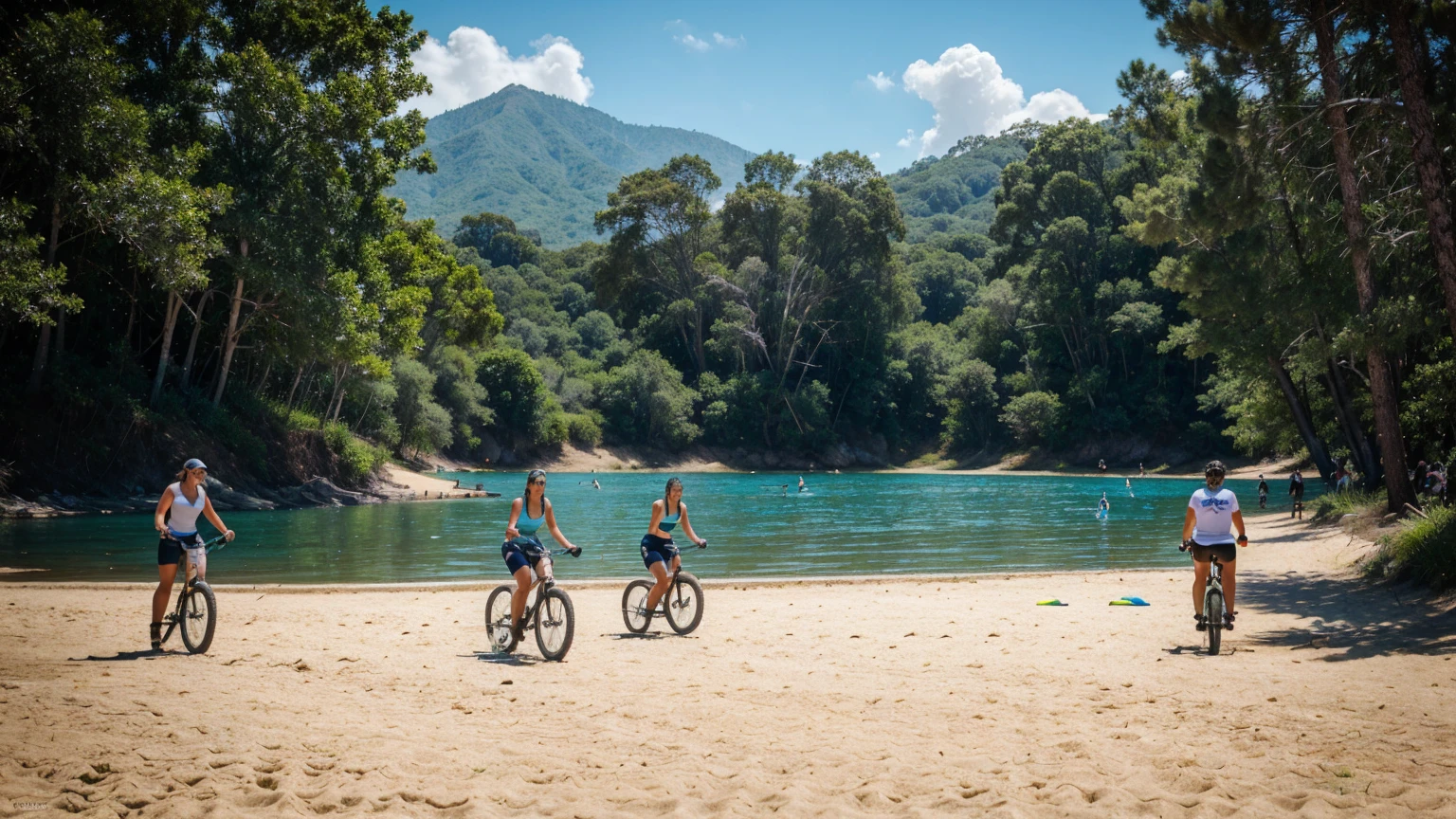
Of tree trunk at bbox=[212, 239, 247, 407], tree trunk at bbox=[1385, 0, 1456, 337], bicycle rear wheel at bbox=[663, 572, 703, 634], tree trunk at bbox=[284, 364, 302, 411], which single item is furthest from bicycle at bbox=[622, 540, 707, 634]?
tree trunk at bbox=[284, 364, 302, 411]

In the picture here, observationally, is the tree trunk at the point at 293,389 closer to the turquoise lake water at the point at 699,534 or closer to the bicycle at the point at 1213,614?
the turquoise lake water at the point at 699,534

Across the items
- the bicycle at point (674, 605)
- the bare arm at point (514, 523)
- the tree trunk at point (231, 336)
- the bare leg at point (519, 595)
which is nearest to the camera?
the bare arm at point (514, 523)

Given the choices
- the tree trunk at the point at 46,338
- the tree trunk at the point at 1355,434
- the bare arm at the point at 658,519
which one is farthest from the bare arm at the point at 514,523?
the tree trunk at the point at 46,338

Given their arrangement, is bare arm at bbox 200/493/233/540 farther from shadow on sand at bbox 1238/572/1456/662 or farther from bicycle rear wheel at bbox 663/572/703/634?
shadow on sand at bbox 1238/572/1456/662

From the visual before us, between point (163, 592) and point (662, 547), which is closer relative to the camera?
point (163, 592)

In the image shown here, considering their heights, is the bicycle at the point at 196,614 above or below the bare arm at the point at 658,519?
below

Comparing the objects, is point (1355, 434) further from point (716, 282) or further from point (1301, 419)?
point (716, 282)

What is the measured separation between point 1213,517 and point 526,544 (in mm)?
6790

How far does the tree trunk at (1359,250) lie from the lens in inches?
620

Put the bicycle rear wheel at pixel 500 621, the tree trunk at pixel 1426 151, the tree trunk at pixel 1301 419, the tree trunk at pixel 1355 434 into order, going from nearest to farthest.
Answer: the bicycle rear wheel at pixel 500 621 → the tree trunk at pixel 1426 151 → the tree trunk at pixel 1355 434 → the tree trunk at pixel 1301 419

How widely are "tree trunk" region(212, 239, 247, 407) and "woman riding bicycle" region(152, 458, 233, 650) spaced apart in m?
26.9

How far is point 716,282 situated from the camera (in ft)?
255

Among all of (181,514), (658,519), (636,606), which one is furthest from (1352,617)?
(181,514)

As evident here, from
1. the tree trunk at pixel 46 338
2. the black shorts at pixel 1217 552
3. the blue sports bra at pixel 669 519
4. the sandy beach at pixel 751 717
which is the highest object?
the tree trunk at pixel 46 338
